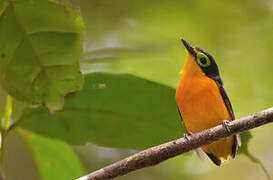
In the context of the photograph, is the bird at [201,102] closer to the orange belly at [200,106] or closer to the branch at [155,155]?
the orange belly at [200,106]

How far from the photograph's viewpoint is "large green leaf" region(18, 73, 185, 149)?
1.86m

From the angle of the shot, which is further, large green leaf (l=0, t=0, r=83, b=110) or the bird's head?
the bird's head

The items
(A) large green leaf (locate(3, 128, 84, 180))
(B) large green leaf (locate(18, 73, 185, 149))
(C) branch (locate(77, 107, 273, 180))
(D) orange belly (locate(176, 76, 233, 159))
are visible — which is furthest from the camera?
(D) orange belly (locate(176, 76, 233, 159))

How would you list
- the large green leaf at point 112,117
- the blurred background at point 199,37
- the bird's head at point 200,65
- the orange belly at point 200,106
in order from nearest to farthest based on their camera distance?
the large green leaf at point 112,117
the orange belly at point 200,106
the bird's head at point 200,65
the blurred background at point 199,37

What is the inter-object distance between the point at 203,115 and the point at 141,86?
560 millimetres

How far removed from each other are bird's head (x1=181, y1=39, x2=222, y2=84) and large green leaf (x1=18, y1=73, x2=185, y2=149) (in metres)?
0.57

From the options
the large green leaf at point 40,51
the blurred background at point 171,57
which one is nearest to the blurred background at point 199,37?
the blurred background at point 171,57

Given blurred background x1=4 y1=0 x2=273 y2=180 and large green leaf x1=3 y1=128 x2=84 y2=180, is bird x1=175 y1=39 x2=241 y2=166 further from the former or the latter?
large green leaf x1=3 y1=128 x2=84 y2=180

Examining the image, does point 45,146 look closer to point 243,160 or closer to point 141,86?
point 141,86

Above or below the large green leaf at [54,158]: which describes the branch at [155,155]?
above

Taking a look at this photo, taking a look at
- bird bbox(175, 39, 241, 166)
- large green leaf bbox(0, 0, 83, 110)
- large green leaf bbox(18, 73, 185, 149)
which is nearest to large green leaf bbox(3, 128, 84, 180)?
large green leaf bbox(18, 73, 185, 149)

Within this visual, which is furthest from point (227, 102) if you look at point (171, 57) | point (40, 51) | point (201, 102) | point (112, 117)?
point (40, 51)

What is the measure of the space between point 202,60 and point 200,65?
0.03 metres

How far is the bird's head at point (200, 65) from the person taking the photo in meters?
2.40
